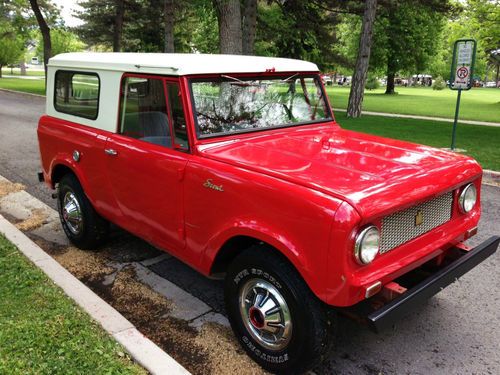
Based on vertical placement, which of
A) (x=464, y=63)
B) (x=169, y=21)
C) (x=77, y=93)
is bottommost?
(x=77, y=93)

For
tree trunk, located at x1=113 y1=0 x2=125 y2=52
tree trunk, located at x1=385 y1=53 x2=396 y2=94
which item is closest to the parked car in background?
tree trunk, located at x1=113 y1=0 x2=125 y2=52

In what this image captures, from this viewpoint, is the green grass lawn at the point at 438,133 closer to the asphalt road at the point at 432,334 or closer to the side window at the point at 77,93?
the asphalt road at the point at 432,334

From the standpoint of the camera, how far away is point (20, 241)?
187 inches

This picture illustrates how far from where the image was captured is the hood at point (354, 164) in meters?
2.56

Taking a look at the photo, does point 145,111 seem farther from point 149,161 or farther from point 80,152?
point 80,152

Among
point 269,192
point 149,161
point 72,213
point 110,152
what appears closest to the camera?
point 269,192

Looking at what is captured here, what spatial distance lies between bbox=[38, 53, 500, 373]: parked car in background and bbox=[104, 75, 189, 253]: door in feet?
0.05

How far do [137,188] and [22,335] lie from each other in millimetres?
1316

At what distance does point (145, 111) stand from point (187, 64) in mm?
627

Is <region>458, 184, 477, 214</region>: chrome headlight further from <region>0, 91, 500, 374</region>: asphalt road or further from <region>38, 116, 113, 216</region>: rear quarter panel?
<region>38, 116, 113, 216</region>: rear quarter panel

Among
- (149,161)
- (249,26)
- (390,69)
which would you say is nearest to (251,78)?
(149,161)

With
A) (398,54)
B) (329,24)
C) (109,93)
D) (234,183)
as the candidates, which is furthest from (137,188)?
(398,54)

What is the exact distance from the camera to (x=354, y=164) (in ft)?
9.89

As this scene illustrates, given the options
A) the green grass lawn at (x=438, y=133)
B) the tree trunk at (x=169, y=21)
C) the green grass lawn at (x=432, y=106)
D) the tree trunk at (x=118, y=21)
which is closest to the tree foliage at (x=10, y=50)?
the tree trunk at (x=118, y=21)
